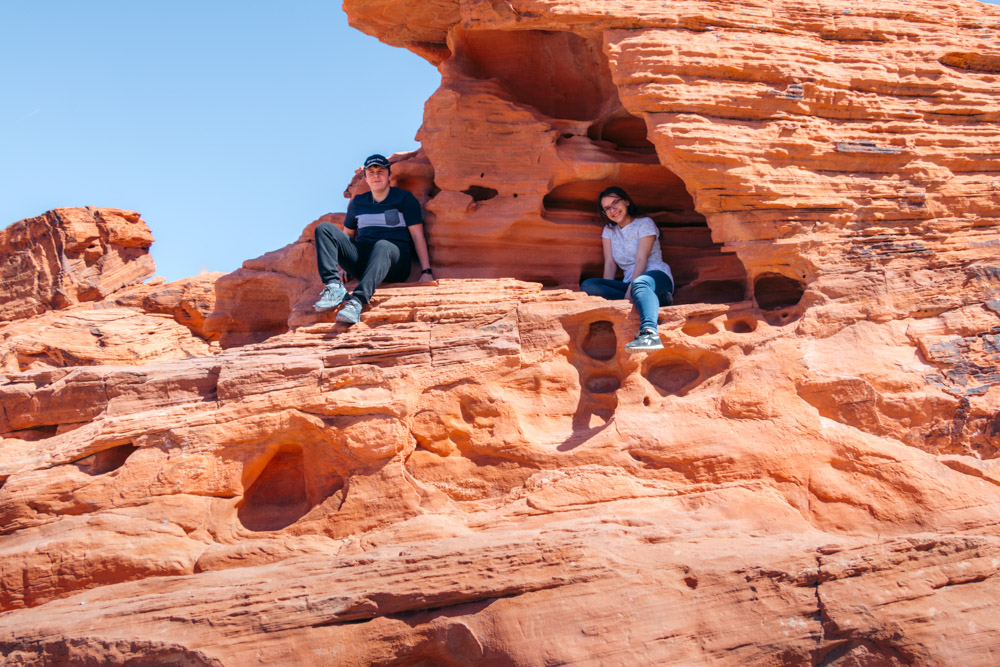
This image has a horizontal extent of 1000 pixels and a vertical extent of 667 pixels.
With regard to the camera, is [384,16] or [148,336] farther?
[148,336]

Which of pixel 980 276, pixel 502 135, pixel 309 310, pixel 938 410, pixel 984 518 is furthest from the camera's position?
pixel 502 135

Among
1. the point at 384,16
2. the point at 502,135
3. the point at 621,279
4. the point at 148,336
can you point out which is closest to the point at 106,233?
the point at 148,336

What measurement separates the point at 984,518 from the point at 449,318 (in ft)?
12.1

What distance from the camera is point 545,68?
272 inches

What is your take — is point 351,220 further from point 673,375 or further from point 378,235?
point 673,375

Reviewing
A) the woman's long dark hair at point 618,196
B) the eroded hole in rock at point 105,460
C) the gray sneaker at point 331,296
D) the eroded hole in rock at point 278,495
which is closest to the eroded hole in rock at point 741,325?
the woman's long dark hair at point 618,196

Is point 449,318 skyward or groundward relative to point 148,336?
skyward

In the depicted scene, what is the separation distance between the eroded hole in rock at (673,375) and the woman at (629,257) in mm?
510

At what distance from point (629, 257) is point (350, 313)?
91.0 inches

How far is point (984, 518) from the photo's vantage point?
454 centimetres

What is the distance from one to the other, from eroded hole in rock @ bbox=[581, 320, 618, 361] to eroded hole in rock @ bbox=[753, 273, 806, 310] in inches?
52.4

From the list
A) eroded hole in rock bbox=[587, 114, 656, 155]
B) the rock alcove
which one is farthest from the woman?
eroded hole in rock bbox=[587, 114, 656, 155]

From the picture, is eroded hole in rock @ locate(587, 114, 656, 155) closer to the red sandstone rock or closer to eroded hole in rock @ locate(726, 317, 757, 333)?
eroded hole in rock @ locate(726, 317, 757, 333)

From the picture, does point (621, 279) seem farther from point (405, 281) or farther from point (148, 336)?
point (148, 336)
